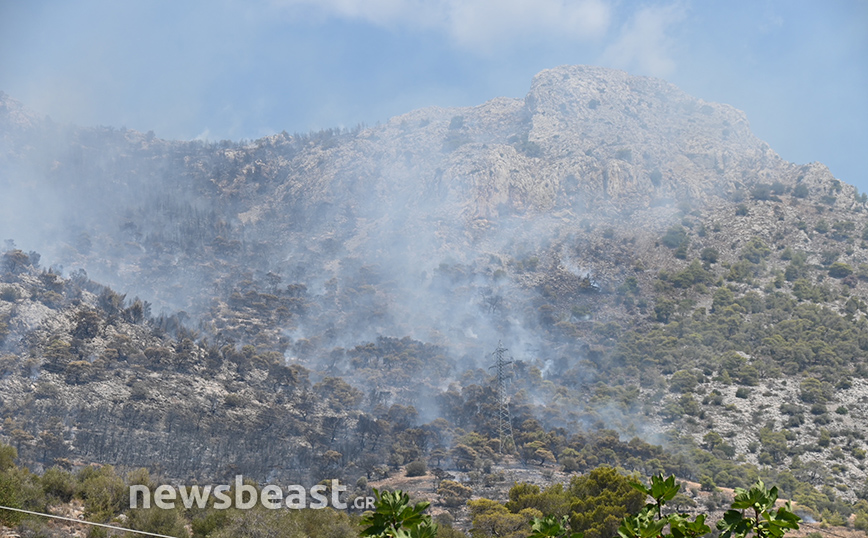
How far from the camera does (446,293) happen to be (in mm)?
103438

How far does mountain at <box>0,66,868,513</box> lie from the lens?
5897cm

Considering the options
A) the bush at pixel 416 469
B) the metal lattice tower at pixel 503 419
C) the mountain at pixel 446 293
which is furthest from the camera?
the metal lattice tower at pixel 503 419

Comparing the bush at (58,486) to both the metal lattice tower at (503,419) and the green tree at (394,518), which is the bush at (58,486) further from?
the metal lattice tower at (503,419)

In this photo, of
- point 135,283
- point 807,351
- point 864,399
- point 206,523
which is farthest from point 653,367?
point 135,283

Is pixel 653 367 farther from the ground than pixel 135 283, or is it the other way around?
pixel 135 283

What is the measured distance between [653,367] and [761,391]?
12.4 m

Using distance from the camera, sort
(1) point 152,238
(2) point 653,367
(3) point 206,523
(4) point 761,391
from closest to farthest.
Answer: (3) point 206,523
(4) point 761,391
(2) point 653,367
(1) point 152,238

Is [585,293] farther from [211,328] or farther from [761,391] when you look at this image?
[211,328]

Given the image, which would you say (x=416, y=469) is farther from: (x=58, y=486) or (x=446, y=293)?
(x=446, y=293)

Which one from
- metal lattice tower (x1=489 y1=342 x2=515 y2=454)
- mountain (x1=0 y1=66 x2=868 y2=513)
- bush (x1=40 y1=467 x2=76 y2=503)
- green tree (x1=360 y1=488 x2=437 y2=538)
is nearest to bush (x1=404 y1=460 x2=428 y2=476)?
mountain (x1=0 y1=66 x2=868 y2=513)

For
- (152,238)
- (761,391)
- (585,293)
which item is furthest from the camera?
(152,238)

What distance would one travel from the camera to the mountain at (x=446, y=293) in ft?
193

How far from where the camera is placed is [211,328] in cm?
8694

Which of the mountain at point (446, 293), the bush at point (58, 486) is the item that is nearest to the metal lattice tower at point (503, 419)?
the mountain at point (446, 293)
